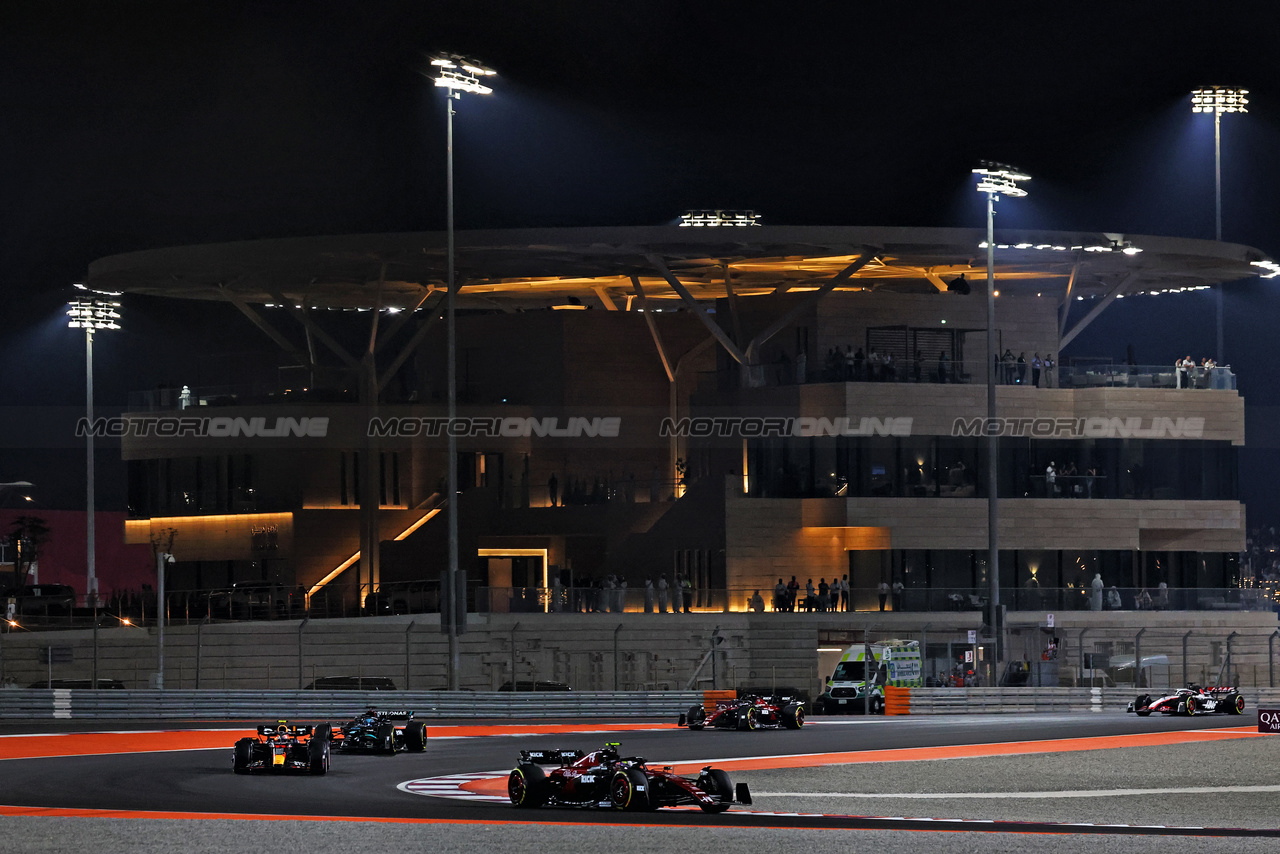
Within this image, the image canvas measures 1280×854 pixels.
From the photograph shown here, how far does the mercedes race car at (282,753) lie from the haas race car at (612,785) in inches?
213

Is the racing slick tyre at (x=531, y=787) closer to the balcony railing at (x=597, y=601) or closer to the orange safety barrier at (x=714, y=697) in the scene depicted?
the orange safety barrier at (x=714, y=697)

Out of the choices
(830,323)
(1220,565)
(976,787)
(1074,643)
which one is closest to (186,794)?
(976,787)

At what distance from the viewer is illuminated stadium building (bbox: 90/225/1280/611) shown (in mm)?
60500

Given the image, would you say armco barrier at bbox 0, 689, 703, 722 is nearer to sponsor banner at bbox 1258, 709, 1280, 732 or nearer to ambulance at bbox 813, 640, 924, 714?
ambulance at bbox 813, 640, 924, 714

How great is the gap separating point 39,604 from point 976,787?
3293 centimetres

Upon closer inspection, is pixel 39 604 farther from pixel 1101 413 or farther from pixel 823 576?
pixel 1101 413

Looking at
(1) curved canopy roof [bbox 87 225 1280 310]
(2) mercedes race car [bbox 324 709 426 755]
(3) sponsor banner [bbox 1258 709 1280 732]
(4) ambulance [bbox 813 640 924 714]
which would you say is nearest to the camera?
(2) mercedes race car [bbox 324 709 426 755]

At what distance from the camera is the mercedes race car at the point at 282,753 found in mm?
28297

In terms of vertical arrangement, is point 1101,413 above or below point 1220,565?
above

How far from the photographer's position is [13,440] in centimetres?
11625

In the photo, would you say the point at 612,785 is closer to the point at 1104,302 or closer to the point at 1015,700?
the point at 1015,700

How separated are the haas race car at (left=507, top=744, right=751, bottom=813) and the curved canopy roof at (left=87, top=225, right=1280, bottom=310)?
3612 centimetres

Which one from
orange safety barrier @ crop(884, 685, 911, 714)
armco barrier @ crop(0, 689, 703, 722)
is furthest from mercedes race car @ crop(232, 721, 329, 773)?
orange safety barrier @ crop(884, 685, 911, 714)

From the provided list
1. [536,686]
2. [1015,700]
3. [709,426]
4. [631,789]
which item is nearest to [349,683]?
[536,686]
